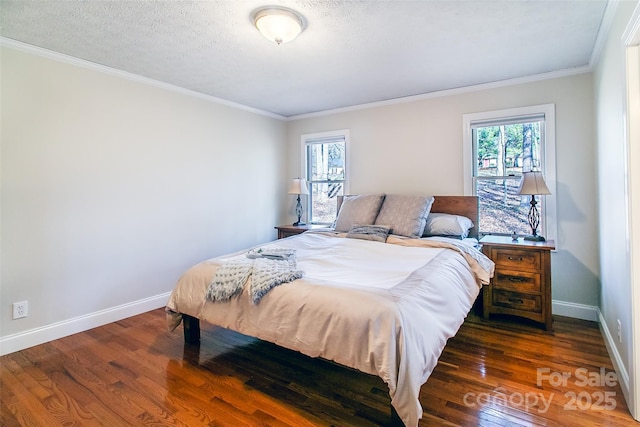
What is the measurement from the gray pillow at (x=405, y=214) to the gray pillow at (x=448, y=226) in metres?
→ 0.10

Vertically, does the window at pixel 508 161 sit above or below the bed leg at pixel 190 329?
above

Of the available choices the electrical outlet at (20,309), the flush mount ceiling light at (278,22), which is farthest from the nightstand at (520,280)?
the electrical outlet at (20,309)

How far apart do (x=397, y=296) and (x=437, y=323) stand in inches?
10.8

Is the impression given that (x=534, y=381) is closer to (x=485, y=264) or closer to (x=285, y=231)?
(x=485, y=264)

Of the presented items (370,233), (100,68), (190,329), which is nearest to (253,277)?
(190,329)

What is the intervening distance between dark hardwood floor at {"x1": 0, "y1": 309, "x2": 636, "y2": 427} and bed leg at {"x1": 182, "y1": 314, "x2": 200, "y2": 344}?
0.08 meters

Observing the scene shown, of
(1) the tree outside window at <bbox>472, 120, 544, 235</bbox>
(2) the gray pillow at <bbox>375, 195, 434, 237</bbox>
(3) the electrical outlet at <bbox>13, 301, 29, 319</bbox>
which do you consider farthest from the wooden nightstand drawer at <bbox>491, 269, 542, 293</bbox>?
(3) the electrical outlet at <bbox>13, 301, 29, 319</bbox>

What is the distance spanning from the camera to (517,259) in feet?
9.45

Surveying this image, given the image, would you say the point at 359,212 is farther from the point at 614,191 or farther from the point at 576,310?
the point at 576,310

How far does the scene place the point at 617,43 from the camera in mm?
1923

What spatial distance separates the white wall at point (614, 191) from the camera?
179 centimetres

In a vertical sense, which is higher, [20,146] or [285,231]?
[20,146]

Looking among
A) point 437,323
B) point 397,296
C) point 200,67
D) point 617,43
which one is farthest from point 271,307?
point 617,43

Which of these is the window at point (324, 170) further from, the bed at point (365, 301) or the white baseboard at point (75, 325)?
the white baseboard at point (75, 325)
